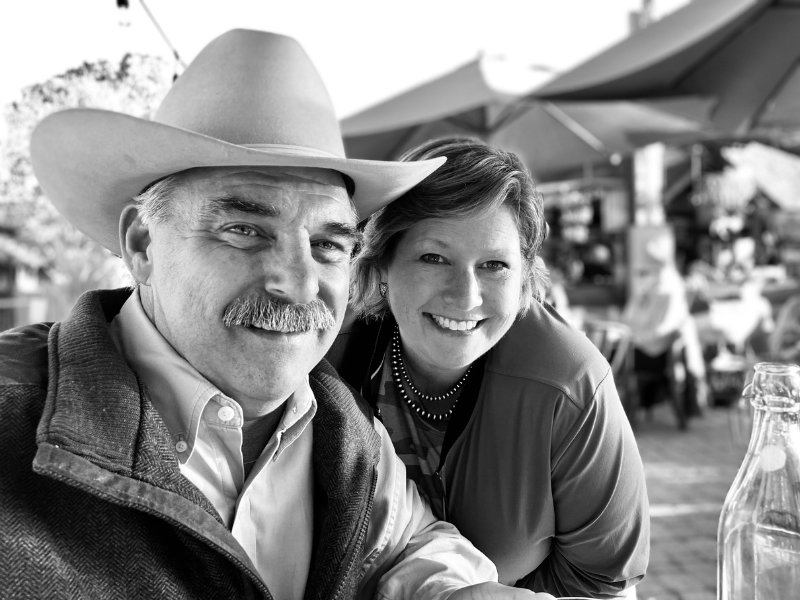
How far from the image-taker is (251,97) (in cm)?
137

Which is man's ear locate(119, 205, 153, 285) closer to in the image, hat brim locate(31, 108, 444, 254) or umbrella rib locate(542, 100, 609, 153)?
hat brim locate(31, 108, 444, 254)

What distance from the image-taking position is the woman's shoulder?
1657 mm

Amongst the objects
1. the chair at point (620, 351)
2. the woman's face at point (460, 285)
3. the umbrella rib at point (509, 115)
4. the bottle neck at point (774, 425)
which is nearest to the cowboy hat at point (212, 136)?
the woman's face at point (460, 285)

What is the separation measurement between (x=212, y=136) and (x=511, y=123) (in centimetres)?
611

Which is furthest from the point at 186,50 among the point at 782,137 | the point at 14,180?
the point at 782,137

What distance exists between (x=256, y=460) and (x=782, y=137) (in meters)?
9.61

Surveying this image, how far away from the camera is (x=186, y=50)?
2.34 metres

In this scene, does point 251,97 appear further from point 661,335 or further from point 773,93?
point 661,335

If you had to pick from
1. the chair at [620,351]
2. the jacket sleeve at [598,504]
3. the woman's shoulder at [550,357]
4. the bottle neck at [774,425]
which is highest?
the bottle neck at [774,425]

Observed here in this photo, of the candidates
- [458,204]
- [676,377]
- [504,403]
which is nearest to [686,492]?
[676,377]

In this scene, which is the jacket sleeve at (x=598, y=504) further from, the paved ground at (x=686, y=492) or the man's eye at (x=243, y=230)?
the paved ground at (x=686, y=492)

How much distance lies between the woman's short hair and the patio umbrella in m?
3.55

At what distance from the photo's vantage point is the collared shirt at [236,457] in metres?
1.26

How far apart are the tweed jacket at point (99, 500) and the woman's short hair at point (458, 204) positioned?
0.76 metres
